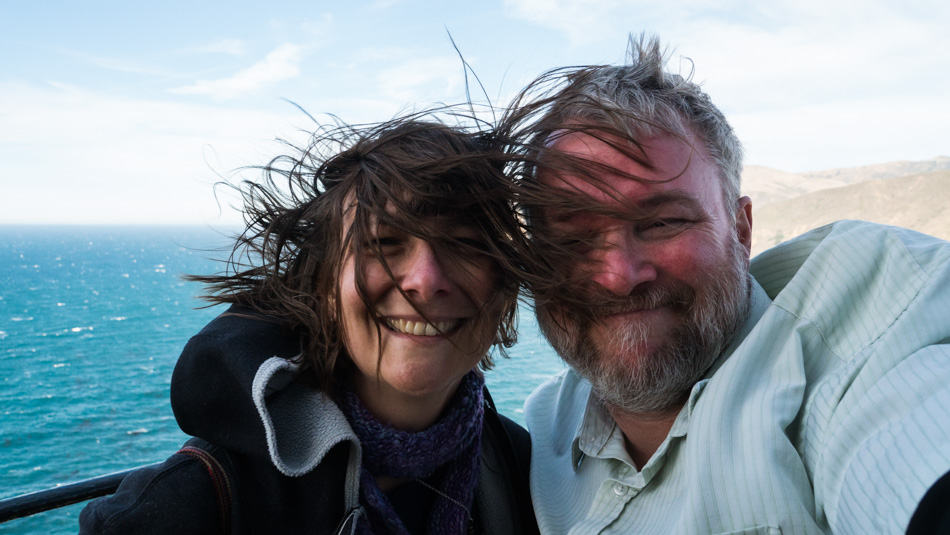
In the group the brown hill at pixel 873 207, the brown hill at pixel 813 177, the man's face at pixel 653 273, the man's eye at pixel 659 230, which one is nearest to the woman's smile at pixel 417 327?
the man's face at pixel 653 273

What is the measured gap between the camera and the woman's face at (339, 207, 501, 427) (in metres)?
1.75

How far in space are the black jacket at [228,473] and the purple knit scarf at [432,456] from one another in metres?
0.10

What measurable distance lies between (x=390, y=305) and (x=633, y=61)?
1.25m

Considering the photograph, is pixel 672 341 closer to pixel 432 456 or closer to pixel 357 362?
pixel 432 456

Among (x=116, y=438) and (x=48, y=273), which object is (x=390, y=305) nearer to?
(x=116, y=438)

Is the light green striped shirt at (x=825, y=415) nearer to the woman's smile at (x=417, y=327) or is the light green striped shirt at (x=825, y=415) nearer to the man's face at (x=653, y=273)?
the man's face at (x=653, y=273)

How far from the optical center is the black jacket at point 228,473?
4.92 ft

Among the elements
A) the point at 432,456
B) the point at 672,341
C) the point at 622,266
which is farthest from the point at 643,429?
the point at 432,456

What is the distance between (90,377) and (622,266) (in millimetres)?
52527

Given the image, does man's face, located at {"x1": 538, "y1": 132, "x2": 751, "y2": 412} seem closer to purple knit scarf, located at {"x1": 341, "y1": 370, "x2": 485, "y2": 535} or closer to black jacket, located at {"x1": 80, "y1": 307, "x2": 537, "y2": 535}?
purple knit scarf, located at {"x1": 341, "y1": 370, "x2": 485, "y2": 535}

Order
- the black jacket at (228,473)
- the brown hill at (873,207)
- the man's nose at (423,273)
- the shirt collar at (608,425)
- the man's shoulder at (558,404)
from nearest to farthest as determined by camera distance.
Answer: the black jacket at (228,473), the man's nose at (423,273), the shirt collar at (608,425), the man's shoulder at (558,404), the brown hill at (873,207)

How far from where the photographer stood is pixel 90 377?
45.8m

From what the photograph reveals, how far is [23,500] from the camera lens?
6.30ft

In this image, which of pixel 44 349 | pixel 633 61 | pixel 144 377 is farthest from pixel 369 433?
pixel 44 349
